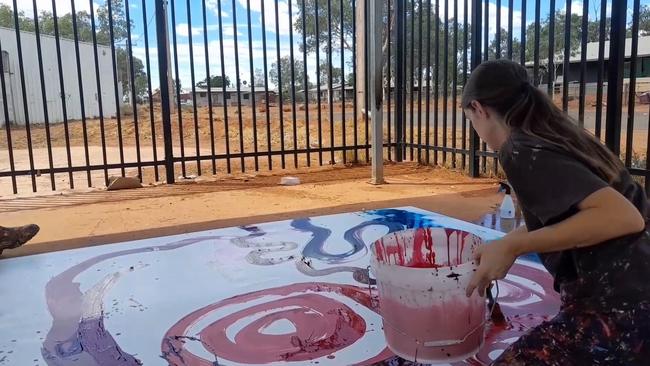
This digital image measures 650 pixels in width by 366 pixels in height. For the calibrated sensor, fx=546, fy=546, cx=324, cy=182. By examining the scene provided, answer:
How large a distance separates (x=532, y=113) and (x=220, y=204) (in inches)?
152

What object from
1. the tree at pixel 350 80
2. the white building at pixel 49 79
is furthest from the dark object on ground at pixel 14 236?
the white building at pixel 49 79

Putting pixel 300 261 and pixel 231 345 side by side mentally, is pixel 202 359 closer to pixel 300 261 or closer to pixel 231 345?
pixel 231 345

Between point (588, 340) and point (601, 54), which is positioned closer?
point (588, 340)

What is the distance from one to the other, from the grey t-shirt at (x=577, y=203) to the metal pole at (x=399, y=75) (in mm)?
5665

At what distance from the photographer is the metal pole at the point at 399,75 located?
22.1 ft

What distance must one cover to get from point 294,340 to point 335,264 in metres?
0.94

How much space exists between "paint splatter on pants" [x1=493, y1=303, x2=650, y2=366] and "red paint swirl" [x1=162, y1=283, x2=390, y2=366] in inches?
25.3

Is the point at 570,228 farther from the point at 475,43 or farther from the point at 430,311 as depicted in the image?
the point at 475,43

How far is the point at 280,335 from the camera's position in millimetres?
2158

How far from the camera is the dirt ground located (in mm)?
4066

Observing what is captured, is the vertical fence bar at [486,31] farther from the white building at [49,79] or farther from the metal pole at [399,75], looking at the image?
the white building at [49,79]

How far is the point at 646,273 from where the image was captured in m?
1.34

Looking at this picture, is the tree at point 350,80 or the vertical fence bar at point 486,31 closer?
the vertical fence bar at point 486,31

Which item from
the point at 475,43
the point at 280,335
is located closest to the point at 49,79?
the point at 475,43
